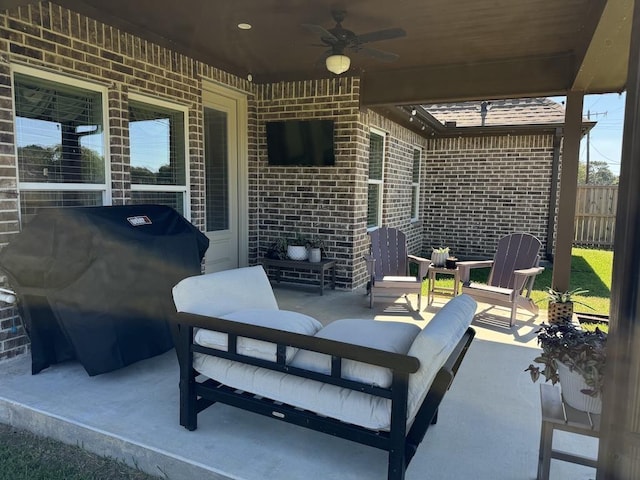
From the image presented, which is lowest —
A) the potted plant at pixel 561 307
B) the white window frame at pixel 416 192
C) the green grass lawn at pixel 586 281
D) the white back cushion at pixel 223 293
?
the green grass lawn at pixel 586 281

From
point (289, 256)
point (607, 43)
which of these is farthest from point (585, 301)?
point (289, 256)

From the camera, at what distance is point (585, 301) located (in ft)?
18.6

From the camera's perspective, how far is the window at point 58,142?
11.0 feet

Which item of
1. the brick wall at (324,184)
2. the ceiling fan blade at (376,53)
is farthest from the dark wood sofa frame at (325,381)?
the brick wall at (324,184)

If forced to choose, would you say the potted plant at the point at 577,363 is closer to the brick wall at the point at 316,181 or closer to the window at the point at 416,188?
the brick wall at the point at 316,181

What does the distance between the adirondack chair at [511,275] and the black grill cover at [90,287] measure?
3.15m

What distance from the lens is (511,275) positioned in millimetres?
4914

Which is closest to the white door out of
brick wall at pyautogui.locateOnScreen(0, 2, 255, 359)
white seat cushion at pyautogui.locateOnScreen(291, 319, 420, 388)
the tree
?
brick wall at pyautogui.locateOnScreen(0, 2, 255, 359)

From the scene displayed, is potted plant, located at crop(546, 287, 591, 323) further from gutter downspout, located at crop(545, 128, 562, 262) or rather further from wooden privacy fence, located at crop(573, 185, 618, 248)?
wooden privacy fence, located at crop(573, 185, 618, 248)

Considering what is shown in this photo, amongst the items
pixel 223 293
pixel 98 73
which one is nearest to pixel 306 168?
pixel 98 73

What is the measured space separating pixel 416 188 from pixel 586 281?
3.83m

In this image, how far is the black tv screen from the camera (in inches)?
228

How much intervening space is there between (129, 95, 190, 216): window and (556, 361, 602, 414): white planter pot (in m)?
3.85

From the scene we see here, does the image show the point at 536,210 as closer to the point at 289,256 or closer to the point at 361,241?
the point at 361,241
